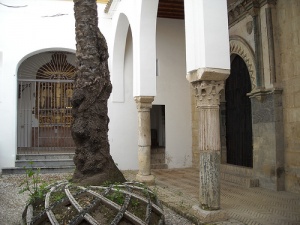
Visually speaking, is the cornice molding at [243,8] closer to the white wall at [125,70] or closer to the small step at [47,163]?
the white wall at [125,70]

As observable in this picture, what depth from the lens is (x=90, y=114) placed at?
3.81 metres

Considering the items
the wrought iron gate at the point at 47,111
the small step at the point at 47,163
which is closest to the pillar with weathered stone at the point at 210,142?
the small step at the point at 47,163

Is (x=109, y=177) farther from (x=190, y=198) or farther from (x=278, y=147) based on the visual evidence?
(x=278, y=147)

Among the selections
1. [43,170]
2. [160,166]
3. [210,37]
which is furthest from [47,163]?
[210,37]

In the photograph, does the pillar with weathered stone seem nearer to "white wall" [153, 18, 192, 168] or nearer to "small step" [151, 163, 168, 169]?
"small step" [151, 163, 168, 169]

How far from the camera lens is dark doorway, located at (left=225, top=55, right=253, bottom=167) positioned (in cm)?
778

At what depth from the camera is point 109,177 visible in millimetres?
3832

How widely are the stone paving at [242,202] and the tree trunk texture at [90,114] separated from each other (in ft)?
5.12

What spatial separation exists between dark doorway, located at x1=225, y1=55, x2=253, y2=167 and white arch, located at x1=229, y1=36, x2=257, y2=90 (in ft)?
1.19

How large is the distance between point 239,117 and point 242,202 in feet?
10.6

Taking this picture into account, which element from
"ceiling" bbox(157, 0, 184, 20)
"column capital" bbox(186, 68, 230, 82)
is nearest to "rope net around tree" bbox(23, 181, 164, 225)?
"column capital" bbox(186, 68, 230, 82)

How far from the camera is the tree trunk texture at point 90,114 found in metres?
3.79

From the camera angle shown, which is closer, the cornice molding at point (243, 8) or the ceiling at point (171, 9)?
the cornice molding at point (243, 8)

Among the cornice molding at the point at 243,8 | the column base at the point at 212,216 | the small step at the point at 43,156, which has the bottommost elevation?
the column base at the point at 212,216
